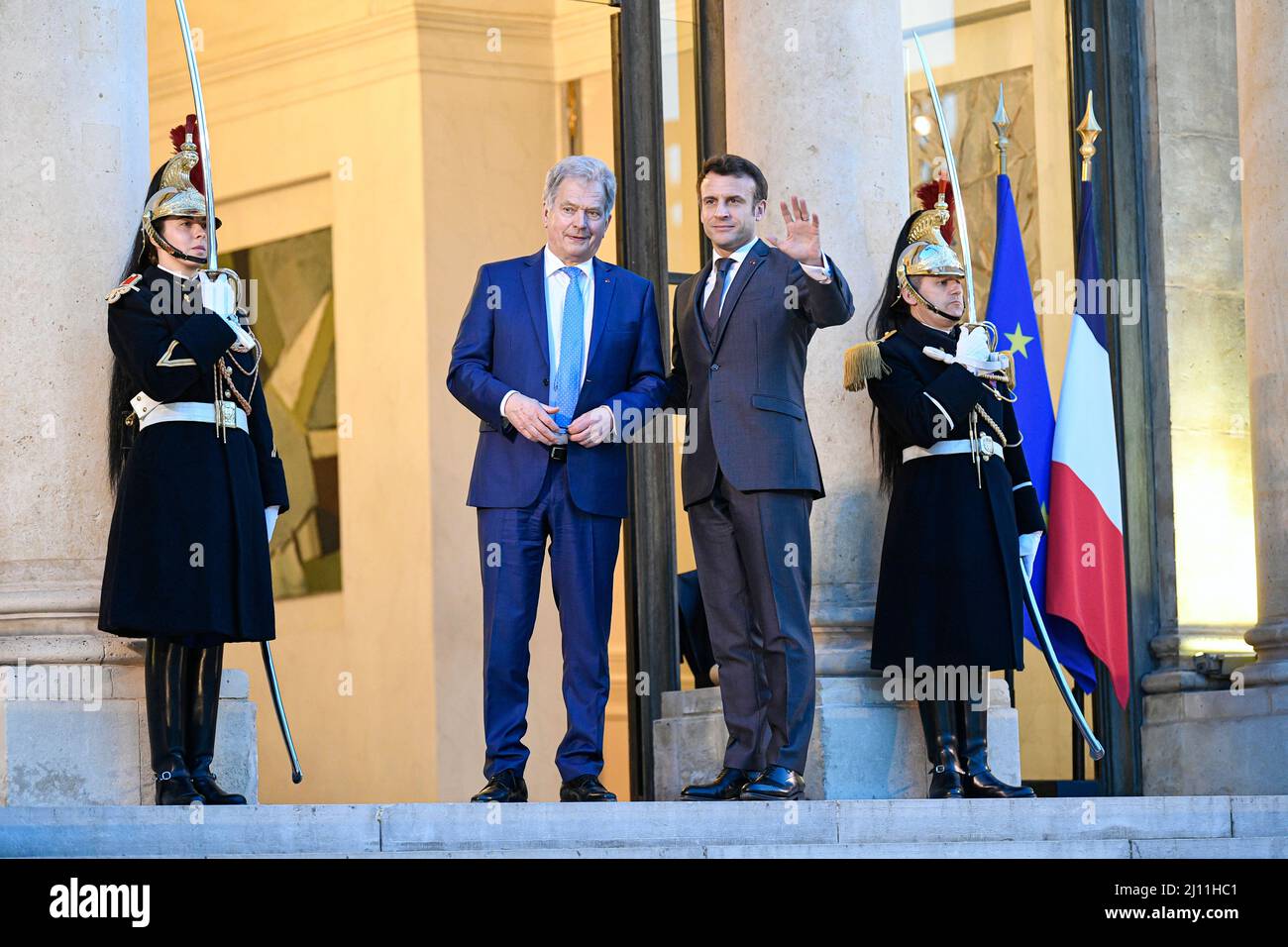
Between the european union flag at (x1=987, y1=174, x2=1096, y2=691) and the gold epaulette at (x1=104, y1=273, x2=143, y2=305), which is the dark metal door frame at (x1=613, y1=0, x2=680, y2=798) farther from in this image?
the gold epaulette at (x1=104, y1=273, x2=143, y2=305)

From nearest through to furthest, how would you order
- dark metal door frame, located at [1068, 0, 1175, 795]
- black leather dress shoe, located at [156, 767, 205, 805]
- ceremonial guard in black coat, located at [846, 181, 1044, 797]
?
1. black leather dress shoe, located at [156, 767, 205, 805]
2. ceremonial guard in black coat, located at [846, 181, 1044, 797]
3. dark metal door frame, located at [1068, 0, 1175, 795]

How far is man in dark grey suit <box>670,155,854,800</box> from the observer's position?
7.46 m

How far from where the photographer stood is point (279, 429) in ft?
47.0

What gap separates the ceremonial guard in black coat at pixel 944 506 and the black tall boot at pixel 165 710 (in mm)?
2440

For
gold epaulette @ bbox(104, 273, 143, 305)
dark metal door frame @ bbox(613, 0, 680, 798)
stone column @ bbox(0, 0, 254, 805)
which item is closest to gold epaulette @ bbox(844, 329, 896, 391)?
stone column @ bbox(0, 0, 254, 805)

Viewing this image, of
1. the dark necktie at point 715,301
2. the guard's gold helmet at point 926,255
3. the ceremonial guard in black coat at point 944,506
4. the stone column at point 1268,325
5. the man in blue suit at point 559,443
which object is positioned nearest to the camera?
the man in blue suit at point 559,443

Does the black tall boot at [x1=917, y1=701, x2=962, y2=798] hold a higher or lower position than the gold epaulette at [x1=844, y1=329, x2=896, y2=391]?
lower

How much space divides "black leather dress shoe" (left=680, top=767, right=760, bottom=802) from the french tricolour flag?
2460mm

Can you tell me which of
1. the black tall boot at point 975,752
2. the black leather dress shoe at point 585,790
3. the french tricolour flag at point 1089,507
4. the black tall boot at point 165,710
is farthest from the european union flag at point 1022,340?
the black tall boot at point 165,710

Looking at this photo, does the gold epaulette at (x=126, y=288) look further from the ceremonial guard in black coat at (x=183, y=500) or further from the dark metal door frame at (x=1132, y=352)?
the dark metal door frame at (x=1132, y=352)

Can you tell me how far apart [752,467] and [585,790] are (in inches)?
47.2

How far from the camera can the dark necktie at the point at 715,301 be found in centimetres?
781

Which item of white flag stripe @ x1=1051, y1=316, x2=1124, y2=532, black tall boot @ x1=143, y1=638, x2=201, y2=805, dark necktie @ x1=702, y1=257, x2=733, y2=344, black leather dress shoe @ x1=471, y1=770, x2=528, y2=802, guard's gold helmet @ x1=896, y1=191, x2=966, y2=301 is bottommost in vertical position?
black leather dress shoe @ x1=471, y1=770, x2=528, y2=802

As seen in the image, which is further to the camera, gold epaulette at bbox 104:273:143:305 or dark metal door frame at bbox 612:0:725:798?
dark metal door frame at bbox 612:0:725:798
